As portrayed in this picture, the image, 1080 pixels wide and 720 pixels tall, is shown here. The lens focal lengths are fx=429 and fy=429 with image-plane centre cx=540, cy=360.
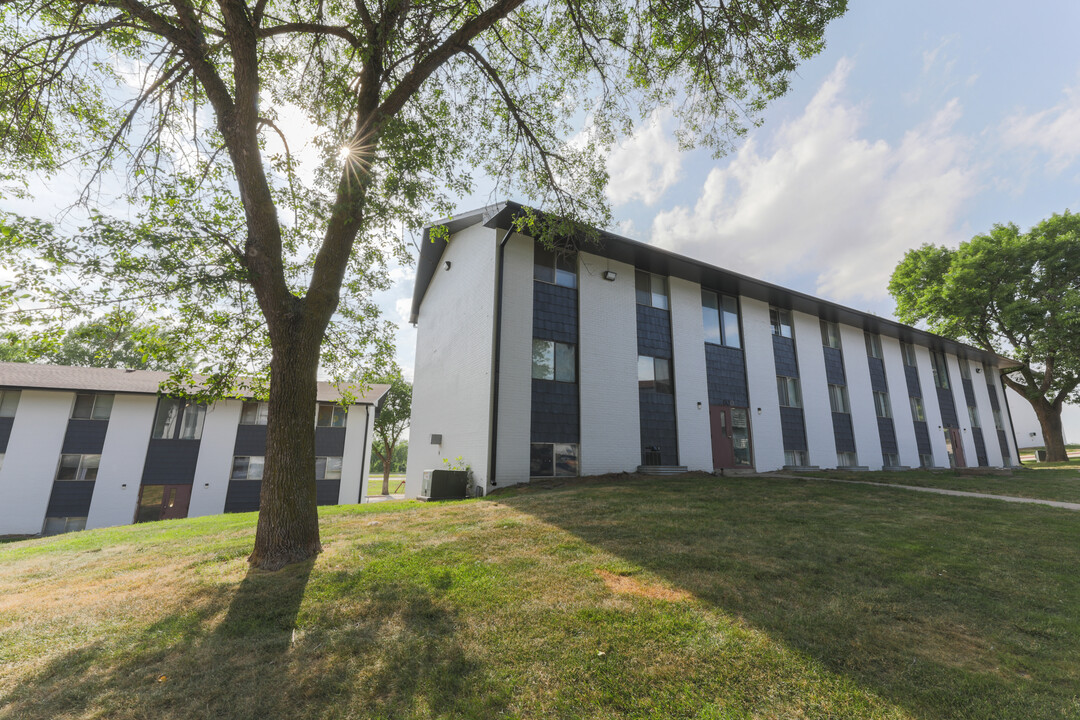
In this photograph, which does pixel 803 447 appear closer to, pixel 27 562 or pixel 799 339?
pixel 799 339

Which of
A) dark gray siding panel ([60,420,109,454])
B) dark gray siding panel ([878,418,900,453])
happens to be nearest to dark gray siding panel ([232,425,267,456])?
dark gray siding panel ([60,420,109,454])

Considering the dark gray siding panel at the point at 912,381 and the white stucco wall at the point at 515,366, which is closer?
the white stucco wall at the point at 515,366

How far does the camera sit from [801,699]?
271cm

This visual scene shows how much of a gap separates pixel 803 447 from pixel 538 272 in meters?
13.1

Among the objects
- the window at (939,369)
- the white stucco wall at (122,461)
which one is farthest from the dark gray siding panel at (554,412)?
the window at (939,369)

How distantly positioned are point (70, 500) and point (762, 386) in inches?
1160

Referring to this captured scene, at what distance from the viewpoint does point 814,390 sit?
61.2 feet

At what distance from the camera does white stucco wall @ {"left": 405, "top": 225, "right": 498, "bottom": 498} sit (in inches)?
512

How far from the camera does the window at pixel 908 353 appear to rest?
902 inches

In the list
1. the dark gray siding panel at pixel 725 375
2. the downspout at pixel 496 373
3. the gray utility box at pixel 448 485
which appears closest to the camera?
the downspout at pixel 496 373

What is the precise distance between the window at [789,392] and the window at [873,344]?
6375 millimetres

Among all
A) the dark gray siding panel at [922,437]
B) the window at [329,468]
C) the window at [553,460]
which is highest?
the dark gray siding panel at [922,437]

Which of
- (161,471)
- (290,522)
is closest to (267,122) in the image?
(290,522)

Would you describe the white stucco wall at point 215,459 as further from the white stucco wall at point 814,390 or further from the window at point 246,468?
the white stucco wall at point 814,390
